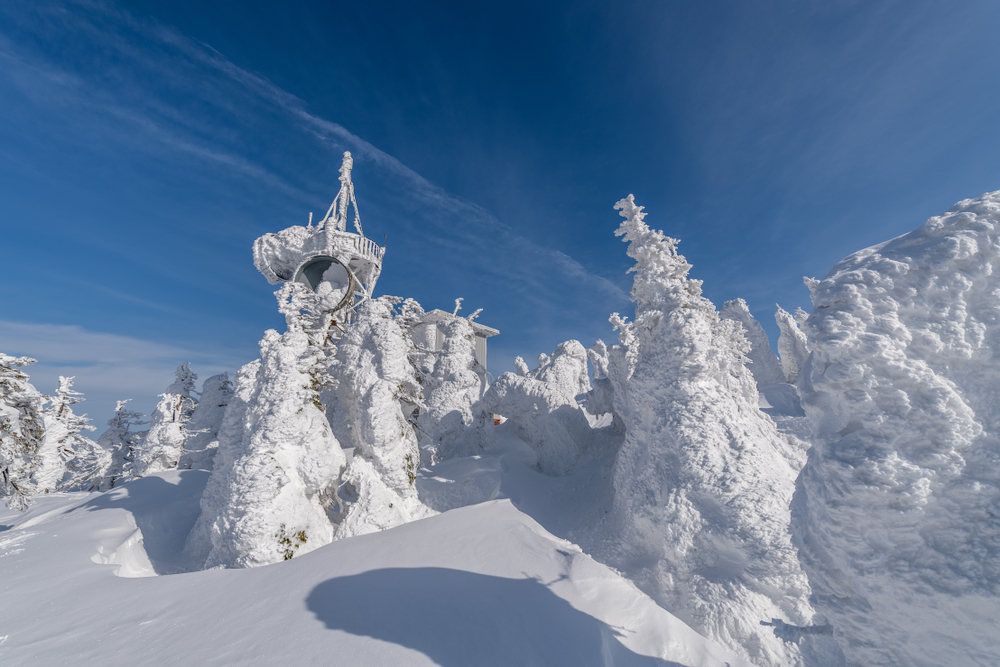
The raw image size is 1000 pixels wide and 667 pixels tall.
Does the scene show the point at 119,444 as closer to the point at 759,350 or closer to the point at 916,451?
the point at 916,451

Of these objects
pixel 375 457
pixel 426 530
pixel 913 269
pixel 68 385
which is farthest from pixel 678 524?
pixel 68 385

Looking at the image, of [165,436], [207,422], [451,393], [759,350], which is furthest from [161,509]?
[759,350]

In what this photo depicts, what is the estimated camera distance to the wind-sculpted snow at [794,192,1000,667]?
2.87 m

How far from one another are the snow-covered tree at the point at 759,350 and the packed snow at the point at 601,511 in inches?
384

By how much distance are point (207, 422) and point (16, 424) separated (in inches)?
383

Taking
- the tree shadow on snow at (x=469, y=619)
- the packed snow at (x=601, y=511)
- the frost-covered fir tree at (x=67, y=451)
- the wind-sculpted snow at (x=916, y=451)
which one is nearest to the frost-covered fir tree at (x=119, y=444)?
Answer: the frost-covered fir tree at (x=67, y=451)

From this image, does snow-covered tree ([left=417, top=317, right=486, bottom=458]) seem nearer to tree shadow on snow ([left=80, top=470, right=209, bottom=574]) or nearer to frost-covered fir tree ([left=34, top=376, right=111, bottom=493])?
tree shadow on snow ([left=80, top=470, right=209, bottom=574])

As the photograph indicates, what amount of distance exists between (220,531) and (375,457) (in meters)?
3.41

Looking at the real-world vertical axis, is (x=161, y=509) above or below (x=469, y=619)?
above

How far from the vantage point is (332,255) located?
55.7 feet

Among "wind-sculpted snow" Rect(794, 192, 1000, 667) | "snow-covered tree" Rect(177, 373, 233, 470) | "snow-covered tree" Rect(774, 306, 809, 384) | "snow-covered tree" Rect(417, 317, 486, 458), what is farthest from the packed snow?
"snow-covered tree" Rect(774, 306, 809, 384)

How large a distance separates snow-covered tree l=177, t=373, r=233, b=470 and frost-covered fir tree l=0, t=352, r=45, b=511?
327 inches

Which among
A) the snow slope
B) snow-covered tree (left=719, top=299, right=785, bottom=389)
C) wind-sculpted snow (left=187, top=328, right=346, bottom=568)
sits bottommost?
the snow slope

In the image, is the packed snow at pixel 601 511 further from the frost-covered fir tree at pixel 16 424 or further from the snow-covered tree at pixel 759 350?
the snow-covered tree at pixel 759 350
